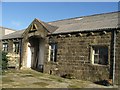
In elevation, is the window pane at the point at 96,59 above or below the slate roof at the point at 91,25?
below

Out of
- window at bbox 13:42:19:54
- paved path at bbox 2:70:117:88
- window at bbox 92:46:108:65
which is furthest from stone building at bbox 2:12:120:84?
paved path at bbox 2:70:117:88

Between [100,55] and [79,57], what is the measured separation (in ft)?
6.31

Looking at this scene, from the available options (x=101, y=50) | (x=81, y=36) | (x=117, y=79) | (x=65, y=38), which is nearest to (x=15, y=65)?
(x=65, y=38)

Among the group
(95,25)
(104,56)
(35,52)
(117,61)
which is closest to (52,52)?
(35,52)

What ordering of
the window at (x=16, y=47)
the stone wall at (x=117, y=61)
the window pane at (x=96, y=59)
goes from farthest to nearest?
the window at (x=16, y=47) < the window pane at (x=96, y=59) < the stone wall at (x=117, y=61)

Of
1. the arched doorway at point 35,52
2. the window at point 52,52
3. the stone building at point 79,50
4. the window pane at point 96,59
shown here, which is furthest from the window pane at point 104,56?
the arched doorway at point 35,52

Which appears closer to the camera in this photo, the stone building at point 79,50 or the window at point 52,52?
the stone building at point 79,50

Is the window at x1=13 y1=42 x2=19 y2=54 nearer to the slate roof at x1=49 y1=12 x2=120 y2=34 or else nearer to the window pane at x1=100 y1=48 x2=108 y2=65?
the slate roof at x1=49 y1=12 x2=120 y2=34

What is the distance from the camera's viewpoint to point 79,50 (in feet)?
55.9

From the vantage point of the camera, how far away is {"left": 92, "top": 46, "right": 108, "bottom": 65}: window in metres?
15.6

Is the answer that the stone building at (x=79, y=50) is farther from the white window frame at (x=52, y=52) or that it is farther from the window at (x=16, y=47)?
the window at (x=16, y=47)

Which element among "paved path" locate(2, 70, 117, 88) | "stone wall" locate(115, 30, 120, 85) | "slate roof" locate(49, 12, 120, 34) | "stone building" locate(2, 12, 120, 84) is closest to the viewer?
"paved path" locate(2, 70, 117, 88)

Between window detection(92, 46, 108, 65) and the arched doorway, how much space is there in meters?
8.16

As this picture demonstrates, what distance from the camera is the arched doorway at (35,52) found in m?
22.9
